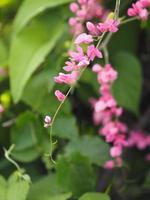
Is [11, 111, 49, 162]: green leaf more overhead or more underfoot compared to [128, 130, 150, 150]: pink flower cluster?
more overhead

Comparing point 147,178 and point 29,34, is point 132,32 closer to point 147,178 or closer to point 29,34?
point 29,34

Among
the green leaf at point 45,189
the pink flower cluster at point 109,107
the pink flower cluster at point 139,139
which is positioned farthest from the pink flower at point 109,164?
the pink flower cluster at point 139,139

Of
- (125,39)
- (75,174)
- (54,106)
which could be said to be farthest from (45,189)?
(125,39)

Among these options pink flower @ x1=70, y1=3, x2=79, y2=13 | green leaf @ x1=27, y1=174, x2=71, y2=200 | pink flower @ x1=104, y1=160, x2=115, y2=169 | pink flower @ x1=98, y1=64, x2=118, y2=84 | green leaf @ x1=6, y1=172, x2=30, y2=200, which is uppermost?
pink flower @ x1=70, y1=3, x2=79, y2=13

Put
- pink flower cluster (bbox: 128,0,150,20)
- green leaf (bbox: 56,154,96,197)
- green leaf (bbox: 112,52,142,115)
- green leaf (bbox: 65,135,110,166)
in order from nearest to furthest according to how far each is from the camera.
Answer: pink flower cluster (bbox: 128,0,150,20), green leaf (bbox: 56,154,96,197), green leaf (bbox: 65,135,110,166), green leaf (bbox: 112,52,142,115)

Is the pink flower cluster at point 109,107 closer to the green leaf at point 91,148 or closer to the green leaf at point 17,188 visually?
the green leaf at point 91,148

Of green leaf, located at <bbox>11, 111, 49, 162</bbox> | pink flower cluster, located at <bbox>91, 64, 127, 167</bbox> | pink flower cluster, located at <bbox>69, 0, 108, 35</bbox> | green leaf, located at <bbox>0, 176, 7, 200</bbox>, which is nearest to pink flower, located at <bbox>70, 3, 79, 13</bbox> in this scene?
pink flower cluster, located at <bbox>69, 0, 108, 35</bbox>

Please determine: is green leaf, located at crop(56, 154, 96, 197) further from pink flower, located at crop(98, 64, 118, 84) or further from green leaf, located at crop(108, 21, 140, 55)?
green leaf, located at crop(108, 21, 140, 55)
